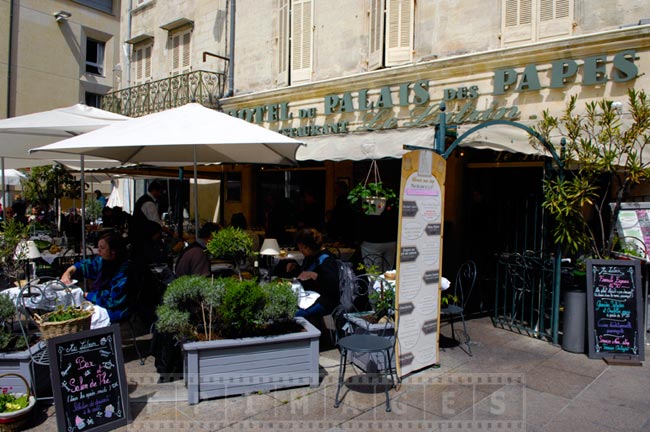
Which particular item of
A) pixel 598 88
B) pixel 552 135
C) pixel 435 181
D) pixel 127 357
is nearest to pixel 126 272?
pixel 127 357

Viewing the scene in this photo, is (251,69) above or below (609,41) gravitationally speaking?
above

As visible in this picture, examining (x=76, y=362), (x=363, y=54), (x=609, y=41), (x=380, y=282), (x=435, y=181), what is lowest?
(x=76, y=362)

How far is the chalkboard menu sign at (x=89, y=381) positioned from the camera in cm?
342

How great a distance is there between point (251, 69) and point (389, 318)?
8.77 meters

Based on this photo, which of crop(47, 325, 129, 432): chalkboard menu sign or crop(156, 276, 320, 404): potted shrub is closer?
crop(47, 325, 129, 432): chalkboard menu sign

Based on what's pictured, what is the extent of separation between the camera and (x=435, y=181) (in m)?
4.75

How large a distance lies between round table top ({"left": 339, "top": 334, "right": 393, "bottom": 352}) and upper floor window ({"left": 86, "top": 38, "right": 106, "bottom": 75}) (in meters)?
27.1

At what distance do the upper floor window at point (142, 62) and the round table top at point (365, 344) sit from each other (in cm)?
1330

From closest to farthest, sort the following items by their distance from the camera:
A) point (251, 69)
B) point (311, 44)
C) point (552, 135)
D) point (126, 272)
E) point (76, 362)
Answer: point (76, 362) < point (126, 272) < point (552, 135) < point (311, 44) < point (251, 69)

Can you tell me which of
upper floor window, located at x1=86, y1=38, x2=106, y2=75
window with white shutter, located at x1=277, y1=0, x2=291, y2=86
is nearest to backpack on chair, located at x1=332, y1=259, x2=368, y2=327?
window with white shutter, located at x1=277, y1=0, x2=291, y2=86

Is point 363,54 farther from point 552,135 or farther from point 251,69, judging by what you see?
point 552,135

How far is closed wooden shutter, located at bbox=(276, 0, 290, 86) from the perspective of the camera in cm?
1127

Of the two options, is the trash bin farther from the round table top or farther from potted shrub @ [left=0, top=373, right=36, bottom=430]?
potted shrub @ [left=0, top=373, right=36, bottom=430]

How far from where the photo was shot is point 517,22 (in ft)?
25.9
